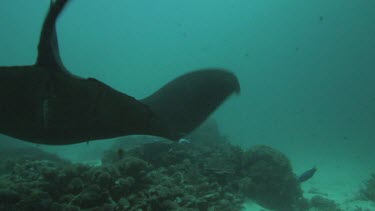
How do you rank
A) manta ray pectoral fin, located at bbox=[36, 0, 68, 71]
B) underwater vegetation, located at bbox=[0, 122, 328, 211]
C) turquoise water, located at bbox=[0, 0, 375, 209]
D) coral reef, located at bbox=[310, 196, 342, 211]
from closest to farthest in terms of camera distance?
manta ray pectoral fin, located at bbox=[36, 0, 68, 71]
underwater vegetation, located at bbox=[0, 122, 328, 211]
coral reef, located at bbox=[310, 196, 342, 211]
turquoise water, located at bbox=[0, 0, 375, 209]

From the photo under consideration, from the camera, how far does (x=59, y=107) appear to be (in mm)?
3000

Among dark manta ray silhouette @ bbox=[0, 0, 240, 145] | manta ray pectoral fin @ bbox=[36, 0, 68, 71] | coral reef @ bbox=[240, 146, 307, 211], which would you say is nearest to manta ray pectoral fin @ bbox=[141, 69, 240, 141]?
dark manta ray silhouette @ bbox=[0, 0, 240, 145]

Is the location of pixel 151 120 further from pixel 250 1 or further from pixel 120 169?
pixel 250 1

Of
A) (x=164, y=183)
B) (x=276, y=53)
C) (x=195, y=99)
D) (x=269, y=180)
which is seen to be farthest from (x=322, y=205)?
(x=276, y=53)

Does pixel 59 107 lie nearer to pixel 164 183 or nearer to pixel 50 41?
pixel 50 41

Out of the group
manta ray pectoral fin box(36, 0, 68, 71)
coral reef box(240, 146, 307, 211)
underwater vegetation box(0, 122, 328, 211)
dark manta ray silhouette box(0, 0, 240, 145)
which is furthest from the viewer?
coral reef box(240, 146, 307, 211)

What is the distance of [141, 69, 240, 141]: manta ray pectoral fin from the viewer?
12.5 ft

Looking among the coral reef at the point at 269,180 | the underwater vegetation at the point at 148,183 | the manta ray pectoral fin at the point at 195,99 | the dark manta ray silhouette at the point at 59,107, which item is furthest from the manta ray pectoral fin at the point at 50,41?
the coral reef at the point at 269,180

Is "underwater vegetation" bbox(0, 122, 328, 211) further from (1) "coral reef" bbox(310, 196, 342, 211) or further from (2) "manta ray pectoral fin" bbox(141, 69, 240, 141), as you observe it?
(1) "coral reef" bbox(310, 196, 342, 211)

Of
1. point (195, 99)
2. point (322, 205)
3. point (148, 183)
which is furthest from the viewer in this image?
point (322, 205)

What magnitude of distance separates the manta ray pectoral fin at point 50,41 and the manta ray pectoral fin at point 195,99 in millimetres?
1305

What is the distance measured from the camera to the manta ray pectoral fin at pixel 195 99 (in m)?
3.80

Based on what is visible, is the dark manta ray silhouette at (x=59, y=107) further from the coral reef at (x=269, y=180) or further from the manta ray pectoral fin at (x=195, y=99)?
the coral reef at (x=269, y=180)

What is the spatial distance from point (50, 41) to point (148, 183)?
8.59 feet
